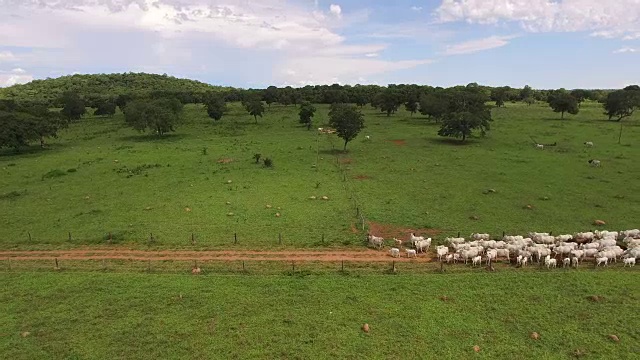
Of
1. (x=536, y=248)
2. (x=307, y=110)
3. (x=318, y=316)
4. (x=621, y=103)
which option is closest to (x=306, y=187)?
(x=536, y=248)

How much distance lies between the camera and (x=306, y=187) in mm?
42531

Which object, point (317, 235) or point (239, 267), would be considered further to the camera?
point (317, 235)

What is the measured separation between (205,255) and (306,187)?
16650mm

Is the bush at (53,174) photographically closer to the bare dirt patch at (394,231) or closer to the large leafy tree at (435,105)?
the bare dirt patch at (394,231)

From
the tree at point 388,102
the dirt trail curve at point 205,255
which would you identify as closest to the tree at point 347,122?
the dirt trail curve at point 205,255

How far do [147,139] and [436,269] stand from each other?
62606mm

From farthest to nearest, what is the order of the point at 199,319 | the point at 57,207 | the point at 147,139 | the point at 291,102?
1. the point at 291,102
2. the point at 147,139
3. the point at 57,207
4. the point at 199,319

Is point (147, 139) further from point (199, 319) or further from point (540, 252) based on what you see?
point (540, 252)

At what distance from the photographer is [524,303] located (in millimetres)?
20688

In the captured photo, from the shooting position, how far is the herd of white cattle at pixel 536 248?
83.4 feet

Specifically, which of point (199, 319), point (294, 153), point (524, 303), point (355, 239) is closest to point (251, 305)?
point (199, 319)

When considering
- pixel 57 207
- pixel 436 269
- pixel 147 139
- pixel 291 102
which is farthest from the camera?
pixel 291 102

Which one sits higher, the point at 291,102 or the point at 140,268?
the point at 291,102

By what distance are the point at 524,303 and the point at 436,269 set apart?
210 inches
